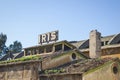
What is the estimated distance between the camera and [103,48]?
3766cm

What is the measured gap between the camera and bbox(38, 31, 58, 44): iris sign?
118 ft

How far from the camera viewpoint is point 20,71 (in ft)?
94.9

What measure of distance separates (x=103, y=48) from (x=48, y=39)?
7674 mm

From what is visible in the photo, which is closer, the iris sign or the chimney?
the chimney

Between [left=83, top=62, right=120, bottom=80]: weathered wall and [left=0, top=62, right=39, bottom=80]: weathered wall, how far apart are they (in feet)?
19.1

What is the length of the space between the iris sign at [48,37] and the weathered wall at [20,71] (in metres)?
7.91

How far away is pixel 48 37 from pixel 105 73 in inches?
549

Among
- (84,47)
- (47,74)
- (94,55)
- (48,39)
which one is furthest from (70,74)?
(84,47)

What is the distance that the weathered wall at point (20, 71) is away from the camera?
89.9 ft

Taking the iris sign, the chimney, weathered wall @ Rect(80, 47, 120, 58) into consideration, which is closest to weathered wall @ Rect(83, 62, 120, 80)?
the chimney

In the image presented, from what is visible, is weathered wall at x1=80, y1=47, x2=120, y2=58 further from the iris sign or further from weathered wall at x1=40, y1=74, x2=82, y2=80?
weathered wall at x1=40, y1=74, x2=82, y2=80

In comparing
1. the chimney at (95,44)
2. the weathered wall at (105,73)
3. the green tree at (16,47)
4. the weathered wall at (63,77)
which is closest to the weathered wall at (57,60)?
the weathered wall at (63,77)

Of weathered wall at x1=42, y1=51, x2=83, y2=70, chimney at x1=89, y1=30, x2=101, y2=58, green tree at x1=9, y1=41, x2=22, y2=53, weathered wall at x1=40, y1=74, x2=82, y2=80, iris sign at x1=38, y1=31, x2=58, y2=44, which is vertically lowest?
weathered wall at x1=40, y1=74, x2=82, y2=80

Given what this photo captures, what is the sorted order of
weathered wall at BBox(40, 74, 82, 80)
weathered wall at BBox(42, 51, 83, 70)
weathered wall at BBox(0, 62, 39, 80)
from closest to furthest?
1. weathered wall at BBox(40, 74, 82, 80)
2. weathered wall at BBox(0, 62, 39, 80)
3. weathered wall at BBox(42, 51, 83, 70)
